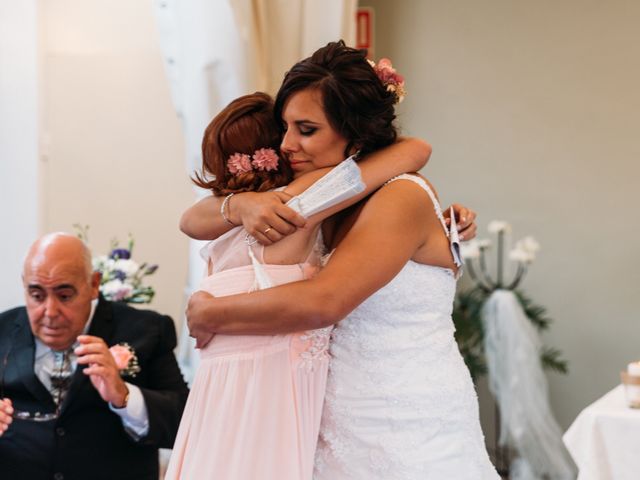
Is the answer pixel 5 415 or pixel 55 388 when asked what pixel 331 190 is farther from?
pixel 55 388

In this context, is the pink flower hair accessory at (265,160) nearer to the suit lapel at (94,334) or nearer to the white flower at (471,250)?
the suit lapel at (94,334)

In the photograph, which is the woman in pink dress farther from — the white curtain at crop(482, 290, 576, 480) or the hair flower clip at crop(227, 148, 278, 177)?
the white curtain at crop(482, 290, 576, 480)

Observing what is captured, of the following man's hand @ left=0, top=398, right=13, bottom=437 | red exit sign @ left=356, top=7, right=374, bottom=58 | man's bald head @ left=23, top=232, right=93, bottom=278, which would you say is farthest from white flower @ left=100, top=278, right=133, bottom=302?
red exit sign @ left=356, top=7, right=374, bottom=58

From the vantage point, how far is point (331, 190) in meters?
2.10

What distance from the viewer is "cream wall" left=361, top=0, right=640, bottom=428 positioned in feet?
19.0

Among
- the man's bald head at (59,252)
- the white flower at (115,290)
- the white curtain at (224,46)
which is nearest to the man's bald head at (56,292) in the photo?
the man's bald head at (59,252)

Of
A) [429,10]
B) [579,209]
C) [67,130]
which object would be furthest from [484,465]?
[429,10]

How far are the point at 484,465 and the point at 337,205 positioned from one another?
0.67 m

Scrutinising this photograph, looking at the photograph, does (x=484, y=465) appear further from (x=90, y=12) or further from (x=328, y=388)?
(x=90, y=12)

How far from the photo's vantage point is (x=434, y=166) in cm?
605

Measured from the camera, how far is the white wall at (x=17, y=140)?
4.36m

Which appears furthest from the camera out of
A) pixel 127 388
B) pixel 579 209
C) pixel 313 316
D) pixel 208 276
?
pixel 579 209

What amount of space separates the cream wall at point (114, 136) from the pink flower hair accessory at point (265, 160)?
2670 mm

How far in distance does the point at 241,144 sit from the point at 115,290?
152cm
